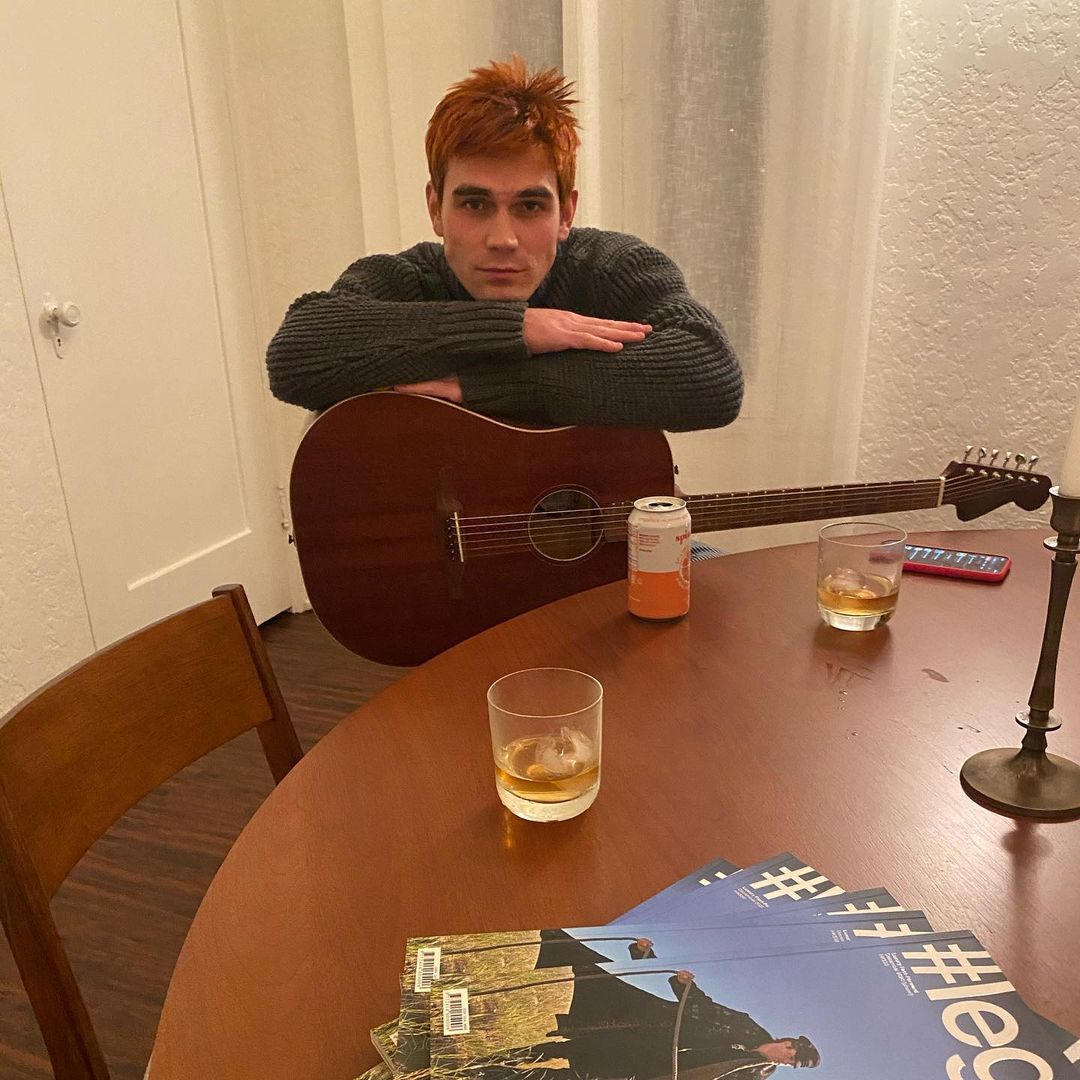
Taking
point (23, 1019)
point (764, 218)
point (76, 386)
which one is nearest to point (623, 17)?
point (764, 218)

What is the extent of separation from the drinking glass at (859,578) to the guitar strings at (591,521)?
34 centimetres

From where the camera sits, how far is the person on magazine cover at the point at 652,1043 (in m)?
0.42

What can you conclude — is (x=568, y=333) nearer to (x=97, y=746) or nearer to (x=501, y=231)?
(x=501, y=231)

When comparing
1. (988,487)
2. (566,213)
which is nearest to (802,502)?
(988,487)

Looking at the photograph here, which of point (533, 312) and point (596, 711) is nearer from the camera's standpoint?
point (596, 711)

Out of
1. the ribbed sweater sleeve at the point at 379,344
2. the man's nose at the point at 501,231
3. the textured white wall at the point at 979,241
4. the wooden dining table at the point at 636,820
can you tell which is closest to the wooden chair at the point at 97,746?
the wooden dining table at the point at 636,820

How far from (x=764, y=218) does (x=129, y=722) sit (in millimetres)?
1812

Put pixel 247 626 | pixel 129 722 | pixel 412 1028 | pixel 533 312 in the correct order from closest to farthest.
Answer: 1. pixel 412 1028
2. pixel 129 722
3. pixel 247 626
4. pixel 533 312

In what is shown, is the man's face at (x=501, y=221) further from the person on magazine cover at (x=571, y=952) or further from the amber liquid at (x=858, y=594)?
the person on magazine cover at (x=571, y=952)

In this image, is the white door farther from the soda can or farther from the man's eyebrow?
the soda can

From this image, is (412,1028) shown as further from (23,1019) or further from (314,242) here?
(314,242)

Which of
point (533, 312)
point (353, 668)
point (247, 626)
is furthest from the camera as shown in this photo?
point (353, 668)

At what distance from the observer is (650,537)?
96 cm

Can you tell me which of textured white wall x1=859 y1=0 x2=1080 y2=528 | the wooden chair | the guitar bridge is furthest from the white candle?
textured white wall x1=859 y1=0 x2=1080 y2=528
